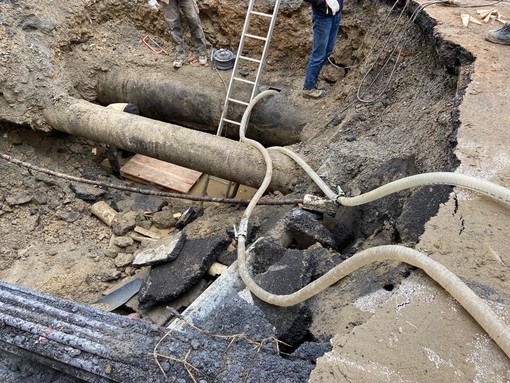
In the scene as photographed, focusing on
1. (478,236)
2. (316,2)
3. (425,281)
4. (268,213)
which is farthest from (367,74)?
(425,281)

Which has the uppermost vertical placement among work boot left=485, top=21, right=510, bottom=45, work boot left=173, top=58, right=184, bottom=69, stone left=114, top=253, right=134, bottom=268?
work boot left=485, top=21, right=510, bottom=45

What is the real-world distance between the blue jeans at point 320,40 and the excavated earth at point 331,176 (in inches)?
13.5

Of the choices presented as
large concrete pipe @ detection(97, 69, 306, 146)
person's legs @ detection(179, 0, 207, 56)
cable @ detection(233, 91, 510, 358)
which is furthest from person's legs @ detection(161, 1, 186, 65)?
cable @ detection(233, 91, 510, 358)

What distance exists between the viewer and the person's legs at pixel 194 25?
229 inches

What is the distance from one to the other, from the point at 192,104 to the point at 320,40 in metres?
1.94

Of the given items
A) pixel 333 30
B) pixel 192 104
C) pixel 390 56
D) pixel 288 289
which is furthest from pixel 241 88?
pixel 288 289

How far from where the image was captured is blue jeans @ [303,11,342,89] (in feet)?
15.5

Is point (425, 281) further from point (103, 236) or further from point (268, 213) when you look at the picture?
point (103, 236)

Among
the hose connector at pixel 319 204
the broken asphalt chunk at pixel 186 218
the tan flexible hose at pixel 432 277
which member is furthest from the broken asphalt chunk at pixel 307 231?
the broken asphalt chunk at pixel 186 218

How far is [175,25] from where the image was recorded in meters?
5.99

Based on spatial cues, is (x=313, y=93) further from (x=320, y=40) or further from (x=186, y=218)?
(x=186, y=218)

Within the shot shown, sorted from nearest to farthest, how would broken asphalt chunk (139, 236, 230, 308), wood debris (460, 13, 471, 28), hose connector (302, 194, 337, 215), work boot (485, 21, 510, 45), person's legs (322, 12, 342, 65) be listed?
broken asphalt chunk (139, 236, 230, 308) < hose connector (302, 194, 337, 215) < work boot (485, 21, 510, 45) < wood debris (460, 13, 471, 28) < person's legs (322, 12, 342, 65)

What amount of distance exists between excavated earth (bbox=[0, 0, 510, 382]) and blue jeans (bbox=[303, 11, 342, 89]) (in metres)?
0.34

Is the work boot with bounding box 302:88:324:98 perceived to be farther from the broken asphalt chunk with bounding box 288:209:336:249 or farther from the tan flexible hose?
the tan flexible hose
